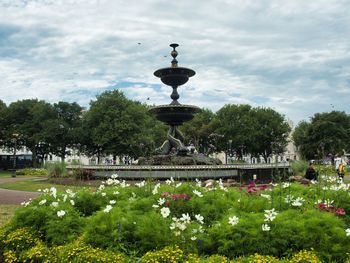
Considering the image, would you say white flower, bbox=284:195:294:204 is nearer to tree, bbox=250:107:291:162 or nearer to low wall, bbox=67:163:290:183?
low wall, bbox=67:163:290:183

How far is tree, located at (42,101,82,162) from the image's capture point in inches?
2327

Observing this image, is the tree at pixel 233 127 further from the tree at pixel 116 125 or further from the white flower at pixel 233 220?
the white flower at pixel 233 220

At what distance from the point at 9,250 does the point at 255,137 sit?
59.6m

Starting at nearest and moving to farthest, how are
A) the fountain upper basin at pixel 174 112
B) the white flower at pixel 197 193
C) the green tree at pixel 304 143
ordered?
1. the white flower at pixel 197 193
2. the fountain upper basin at pixel 174 112
3. the green tree at pixel 304 143

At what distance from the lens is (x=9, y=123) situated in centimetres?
6275

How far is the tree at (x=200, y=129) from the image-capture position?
214 ft

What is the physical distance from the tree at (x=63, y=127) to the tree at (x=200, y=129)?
1763 cm

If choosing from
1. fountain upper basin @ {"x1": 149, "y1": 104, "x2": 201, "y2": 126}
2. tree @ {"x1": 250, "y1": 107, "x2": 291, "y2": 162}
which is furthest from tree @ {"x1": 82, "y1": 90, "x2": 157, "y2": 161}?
fountain upper basin @ {"x1": 149, "y1": 104, "x2": 201, "y2": 126}

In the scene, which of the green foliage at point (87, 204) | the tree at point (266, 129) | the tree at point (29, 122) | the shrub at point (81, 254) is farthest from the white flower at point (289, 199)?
the tree at point (266, 129)

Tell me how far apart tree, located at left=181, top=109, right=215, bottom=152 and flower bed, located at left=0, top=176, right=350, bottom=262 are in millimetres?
55361

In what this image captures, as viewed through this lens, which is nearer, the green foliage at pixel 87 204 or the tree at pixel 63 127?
the green foliage at pixel 87 204

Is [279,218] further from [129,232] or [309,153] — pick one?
[309,153]

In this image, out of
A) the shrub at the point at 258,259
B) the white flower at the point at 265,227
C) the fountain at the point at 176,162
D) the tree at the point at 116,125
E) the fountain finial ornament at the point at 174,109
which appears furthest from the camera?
the tree at the point at 116,125

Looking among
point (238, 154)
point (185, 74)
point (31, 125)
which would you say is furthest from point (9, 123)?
point (185, 74)
